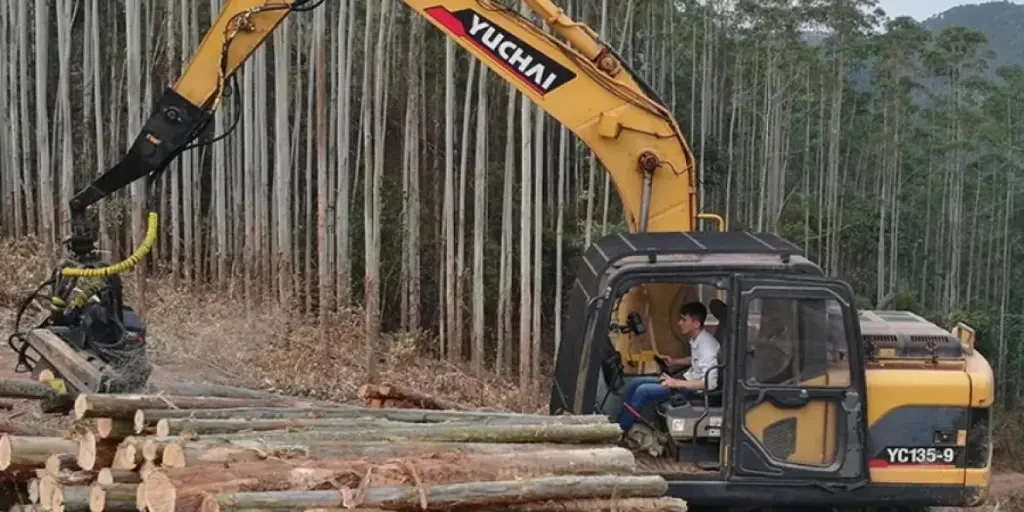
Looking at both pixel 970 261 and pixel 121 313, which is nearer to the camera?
pixel 121 313

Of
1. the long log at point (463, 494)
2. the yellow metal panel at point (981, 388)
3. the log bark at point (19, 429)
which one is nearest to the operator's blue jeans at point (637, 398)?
the long log at point (463, 494)

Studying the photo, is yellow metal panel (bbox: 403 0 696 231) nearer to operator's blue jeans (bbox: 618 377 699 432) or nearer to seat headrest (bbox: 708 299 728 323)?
seat headrest (bbox: 708 299 728 323)

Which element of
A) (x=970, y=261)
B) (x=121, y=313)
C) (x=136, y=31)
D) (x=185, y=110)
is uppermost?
(x=136, y=31)

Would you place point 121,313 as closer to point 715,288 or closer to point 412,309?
point 715,288

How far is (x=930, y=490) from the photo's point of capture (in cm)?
525

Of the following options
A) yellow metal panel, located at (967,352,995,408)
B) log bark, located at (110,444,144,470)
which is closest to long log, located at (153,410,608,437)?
log bark, located at (110,444,144,470)

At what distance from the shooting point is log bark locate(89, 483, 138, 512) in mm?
4383

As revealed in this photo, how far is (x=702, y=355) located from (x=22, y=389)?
162 inches

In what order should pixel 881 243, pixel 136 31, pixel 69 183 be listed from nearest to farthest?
pixel 136 31 → pixel 69 183 → pixel 881 243

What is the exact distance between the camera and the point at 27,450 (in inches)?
206

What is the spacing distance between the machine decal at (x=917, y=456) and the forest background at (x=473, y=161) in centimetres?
448

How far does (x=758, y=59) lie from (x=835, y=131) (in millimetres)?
Result: 3476

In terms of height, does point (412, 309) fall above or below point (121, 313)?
below

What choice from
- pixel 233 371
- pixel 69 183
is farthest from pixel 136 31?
pixel 233 371
